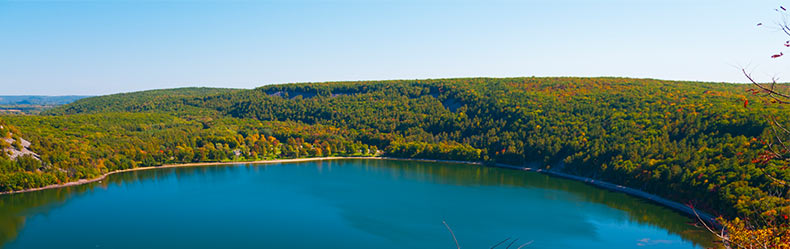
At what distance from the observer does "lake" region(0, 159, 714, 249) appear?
Answer: 3716cm

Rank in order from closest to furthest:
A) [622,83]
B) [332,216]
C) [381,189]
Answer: [332,216]
[381,189]
[622,83]

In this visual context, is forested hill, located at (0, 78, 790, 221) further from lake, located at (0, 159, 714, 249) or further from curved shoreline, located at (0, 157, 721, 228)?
lake, located at (0, 159, 714, 249)

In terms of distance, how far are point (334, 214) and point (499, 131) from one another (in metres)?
46.6

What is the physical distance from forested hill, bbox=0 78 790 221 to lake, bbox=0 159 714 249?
4699 millimetres

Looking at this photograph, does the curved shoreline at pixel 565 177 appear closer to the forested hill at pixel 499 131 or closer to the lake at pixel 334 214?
the forested hill at pixel 499 131

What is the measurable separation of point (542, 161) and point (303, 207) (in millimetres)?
39529

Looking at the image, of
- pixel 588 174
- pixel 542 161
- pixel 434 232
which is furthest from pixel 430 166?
pixel 434 232

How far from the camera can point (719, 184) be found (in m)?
41.8

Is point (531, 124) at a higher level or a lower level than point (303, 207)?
higher

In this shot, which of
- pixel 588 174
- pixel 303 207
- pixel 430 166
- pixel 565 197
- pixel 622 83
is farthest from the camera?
pixel 622 83

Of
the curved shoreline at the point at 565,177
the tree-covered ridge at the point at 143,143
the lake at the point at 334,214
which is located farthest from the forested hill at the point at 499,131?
the lake at the point at 334,214

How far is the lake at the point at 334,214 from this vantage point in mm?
37156

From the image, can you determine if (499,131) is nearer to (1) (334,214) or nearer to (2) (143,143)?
(1) (334,214)

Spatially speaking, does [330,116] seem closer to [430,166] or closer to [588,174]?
[430,166]
